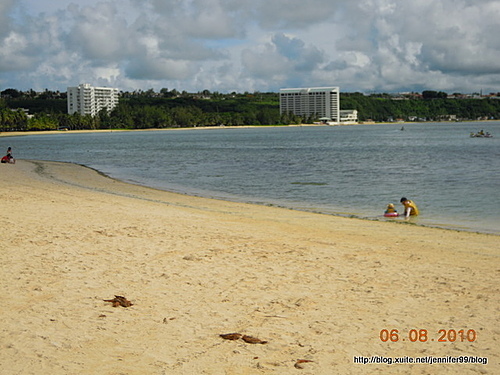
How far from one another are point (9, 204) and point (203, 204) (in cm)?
776

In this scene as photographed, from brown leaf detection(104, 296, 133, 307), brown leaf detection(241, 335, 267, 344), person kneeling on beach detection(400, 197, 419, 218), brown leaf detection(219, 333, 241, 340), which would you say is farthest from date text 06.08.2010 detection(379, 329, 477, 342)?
person kneeling on beach detection(400, 197, 419, 218)

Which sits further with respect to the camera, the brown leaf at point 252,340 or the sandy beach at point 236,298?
the brown leaf at point 252,340

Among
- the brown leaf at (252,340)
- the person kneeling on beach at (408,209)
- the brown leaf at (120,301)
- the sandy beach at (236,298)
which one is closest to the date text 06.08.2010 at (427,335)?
the sandy beach at (236,298)

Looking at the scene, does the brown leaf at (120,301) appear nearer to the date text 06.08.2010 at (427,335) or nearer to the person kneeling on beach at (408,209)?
the date text 06.08.2010 at (427,335)

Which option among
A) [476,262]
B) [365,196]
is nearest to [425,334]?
[476,262]

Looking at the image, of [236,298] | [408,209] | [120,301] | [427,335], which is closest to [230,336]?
[236,298]

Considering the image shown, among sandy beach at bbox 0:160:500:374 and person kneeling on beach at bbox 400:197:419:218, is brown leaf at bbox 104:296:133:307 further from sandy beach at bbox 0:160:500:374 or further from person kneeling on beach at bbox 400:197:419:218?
person kneeling on beach at bbox 400:197:419:218

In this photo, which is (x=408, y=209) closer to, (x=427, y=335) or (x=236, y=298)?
(x=236, y=298)

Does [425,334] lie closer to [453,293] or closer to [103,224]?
[453,293]

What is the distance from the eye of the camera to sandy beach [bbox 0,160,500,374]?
250 inches

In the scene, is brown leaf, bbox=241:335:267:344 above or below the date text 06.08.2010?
above

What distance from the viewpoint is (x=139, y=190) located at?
28.9 meters

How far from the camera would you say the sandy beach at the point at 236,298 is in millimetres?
6348

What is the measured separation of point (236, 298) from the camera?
8.54 meters
